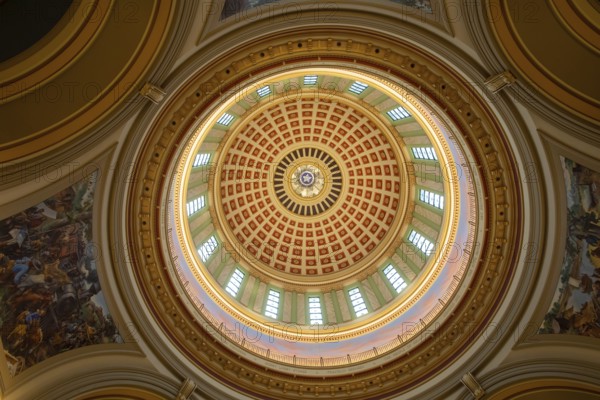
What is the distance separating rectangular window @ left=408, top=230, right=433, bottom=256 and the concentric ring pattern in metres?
2.01

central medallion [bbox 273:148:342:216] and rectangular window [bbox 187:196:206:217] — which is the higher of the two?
central medallion [bbox 273:148:342:216]

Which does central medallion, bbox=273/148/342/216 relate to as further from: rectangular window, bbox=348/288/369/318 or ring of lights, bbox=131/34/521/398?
ring of lights, bbox=131/34/521/398

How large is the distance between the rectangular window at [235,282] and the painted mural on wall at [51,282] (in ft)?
27.7

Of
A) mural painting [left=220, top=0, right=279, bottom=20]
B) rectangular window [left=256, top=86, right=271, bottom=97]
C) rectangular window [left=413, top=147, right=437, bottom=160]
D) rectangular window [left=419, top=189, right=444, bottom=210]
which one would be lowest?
mural painting [left=220, top=0, right=279, bottom=20]

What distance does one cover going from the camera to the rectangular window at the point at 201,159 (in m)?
21.3

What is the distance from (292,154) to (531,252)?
52.9 ft

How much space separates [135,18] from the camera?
10094 millimetres

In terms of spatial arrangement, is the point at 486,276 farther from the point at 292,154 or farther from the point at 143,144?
the point at 292,154

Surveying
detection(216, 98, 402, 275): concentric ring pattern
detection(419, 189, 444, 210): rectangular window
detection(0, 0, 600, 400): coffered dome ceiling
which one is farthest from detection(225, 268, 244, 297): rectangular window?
detection(419, 189, 444, 210): rectangular window

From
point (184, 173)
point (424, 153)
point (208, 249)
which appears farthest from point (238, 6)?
point (208, 249)

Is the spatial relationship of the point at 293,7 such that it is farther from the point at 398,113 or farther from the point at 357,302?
the point at 357,302

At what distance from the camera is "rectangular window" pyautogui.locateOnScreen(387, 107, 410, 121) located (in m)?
20.6

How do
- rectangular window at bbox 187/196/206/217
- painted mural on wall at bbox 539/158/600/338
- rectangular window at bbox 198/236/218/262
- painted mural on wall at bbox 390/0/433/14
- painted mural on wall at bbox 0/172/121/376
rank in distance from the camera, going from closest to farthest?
painted mural on wall at bbox 390/0/433/14, painted mural on wall at bbox 0/172/121/376, painted mural on wall at bbox 539/158/600/338, rectangular window at bbox 198/236/218/262, rectangular window at bbox 187/196/206/217

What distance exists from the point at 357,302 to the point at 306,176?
8134 millimetres
